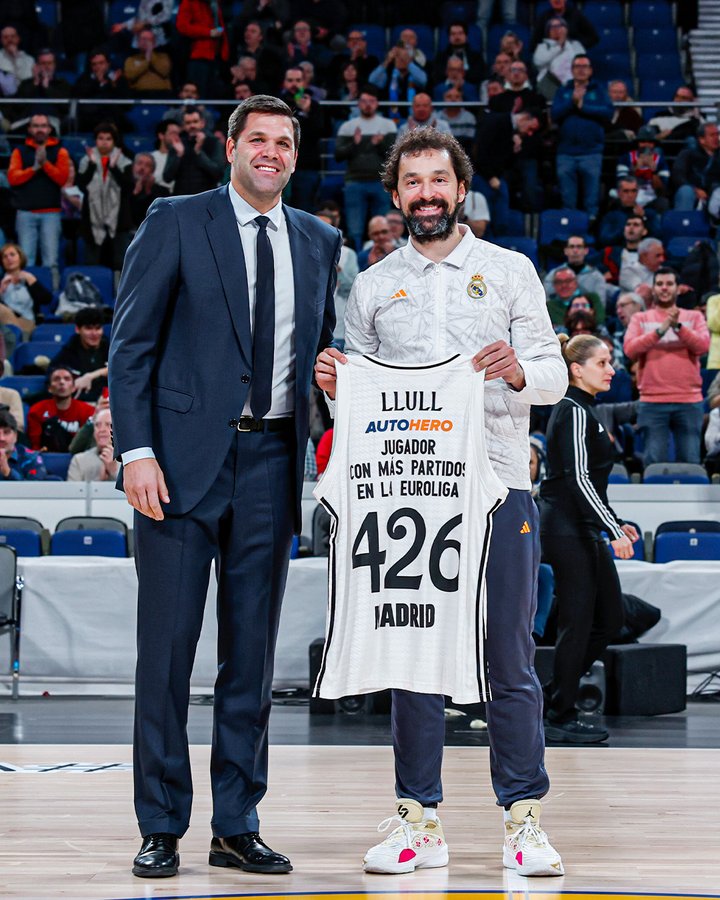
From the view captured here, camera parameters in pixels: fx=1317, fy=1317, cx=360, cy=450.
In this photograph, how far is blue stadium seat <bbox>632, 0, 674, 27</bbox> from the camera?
16.1 metres

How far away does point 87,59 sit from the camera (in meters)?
14.7

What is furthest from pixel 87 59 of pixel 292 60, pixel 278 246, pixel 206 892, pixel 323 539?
pixel 206 892

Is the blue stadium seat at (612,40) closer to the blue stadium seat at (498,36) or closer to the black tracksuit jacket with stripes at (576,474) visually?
the blue stadium seat at (498,36)

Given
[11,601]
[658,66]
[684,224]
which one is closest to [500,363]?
[11,601]

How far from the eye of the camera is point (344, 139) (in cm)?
1267

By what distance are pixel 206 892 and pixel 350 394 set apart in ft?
4.29

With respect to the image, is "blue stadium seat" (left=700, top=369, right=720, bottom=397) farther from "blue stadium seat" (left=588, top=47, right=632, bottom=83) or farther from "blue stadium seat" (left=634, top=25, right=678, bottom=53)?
"blue stadium seat" (left=634, top=25, right=678, bottom=53)

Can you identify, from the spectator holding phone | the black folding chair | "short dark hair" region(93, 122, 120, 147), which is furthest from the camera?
the spectator holding phone

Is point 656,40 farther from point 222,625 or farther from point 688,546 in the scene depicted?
point 222,625

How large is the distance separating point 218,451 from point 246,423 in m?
0.13

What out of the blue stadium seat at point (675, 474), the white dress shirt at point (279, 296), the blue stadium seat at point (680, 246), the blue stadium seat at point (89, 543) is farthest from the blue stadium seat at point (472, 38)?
the white dress shirt at point (279, 296)

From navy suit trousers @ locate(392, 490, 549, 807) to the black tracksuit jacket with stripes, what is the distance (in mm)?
2300

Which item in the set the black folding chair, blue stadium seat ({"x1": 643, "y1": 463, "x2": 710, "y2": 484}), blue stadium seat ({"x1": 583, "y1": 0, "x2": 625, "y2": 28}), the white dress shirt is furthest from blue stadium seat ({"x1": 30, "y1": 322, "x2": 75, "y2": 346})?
the white dress shirt

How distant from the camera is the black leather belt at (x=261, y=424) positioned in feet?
11.5
